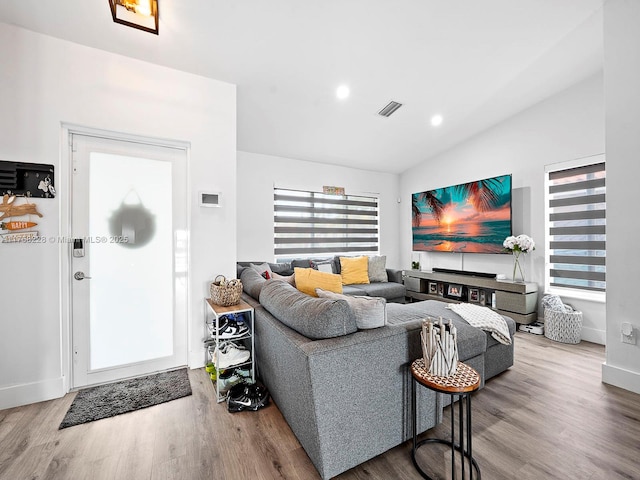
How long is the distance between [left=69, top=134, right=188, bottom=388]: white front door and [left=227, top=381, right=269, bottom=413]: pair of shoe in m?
0.91

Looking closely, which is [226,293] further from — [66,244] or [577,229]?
[577,229]

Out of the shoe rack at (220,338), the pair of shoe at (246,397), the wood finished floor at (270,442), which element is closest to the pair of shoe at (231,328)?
the shoe rack at (220,338)

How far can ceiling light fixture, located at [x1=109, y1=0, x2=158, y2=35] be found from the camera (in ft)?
6.12

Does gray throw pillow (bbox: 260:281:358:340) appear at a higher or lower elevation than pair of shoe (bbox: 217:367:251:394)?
higher

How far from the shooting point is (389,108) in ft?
11.7

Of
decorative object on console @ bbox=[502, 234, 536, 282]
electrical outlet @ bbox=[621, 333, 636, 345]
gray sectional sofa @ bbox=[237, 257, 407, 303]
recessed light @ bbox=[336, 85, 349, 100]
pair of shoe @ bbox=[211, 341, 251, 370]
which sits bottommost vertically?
pair of shoe @ bbox=[211, 341, 251, 370]

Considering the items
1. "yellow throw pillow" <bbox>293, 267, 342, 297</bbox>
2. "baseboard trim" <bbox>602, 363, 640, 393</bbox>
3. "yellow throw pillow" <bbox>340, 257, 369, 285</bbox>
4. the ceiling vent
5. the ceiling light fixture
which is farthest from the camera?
"yellow throw pillow" <bbox>340, 257, 369, 285</bbox>

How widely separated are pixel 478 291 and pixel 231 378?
380cm

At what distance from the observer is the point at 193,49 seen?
7.79 ft

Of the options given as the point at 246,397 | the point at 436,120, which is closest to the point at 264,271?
the point at 246,397

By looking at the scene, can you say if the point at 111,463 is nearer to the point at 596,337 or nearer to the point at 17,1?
the point at 17,1

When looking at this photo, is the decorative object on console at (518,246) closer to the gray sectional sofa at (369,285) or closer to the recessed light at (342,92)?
the gray sectional sofa at (369,285)

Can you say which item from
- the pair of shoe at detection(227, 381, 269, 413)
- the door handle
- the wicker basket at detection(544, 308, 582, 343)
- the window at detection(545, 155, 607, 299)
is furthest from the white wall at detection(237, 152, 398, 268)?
the wicker basket at detection(544, 308, 582, 343)

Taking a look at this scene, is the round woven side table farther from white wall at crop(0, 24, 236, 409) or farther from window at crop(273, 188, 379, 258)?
window at crop(273, 188, 379, 258)
